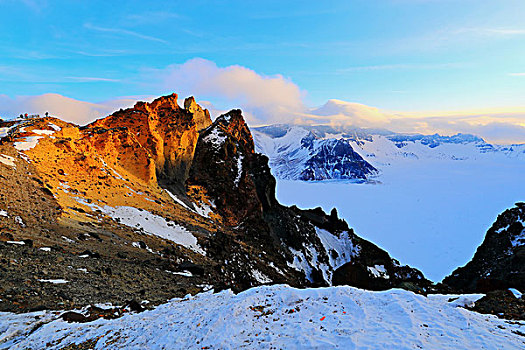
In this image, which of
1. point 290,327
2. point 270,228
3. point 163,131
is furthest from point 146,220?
point 270,228

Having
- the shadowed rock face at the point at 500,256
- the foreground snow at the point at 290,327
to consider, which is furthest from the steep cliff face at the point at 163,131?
the shadowed rock face at the point at 500,256

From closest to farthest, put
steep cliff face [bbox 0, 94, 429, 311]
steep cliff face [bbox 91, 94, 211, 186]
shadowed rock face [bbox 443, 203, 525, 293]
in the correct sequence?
steep cliff face [bbox 0, 94, 429, 311] → shadowed rock face [bbox 443, 203, 525, 293] → steep cliff face [bbox 91, 94, 211, 186]

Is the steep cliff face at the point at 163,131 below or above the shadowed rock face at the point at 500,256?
above

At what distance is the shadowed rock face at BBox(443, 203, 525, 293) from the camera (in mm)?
39688

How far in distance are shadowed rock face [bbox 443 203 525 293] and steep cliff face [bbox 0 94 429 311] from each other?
42.2 feet

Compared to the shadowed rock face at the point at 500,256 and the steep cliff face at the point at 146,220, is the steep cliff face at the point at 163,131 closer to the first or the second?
the steep cliff face at the point at 146,220

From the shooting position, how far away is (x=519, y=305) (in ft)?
43.9

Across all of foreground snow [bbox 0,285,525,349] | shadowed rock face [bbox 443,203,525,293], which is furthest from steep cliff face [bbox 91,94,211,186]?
shadowed rock face [bbox 443,203,525,293]

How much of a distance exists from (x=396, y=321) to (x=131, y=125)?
Result: 2034 inches

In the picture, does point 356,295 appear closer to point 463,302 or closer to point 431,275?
point 463,302

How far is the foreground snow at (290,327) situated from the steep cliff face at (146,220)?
2.32m

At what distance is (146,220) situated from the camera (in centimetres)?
3055

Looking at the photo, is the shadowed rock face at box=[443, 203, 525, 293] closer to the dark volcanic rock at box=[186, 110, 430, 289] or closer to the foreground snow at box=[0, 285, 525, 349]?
the dark volcanic rock at box=[186, 110, 430, 289]

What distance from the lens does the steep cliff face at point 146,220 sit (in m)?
16.1
